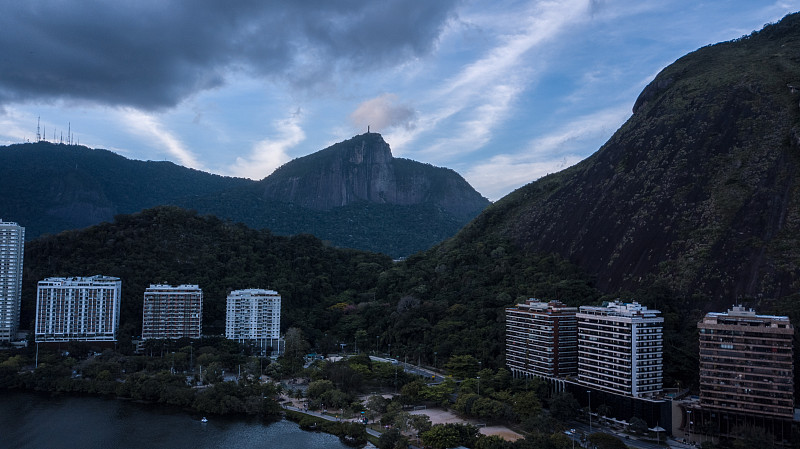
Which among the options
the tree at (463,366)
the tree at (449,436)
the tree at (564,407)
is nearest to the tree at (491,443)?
the tree at (449,436)

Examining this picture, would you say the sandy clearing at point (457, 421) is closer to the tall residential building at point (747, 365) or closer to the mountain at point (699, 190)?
the tall residential building at point (747, 365)

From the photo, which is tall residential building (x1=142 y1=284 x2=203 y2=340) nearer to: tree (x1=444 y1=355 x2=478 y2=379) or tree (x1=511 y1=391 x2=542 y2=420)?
tree (x1=444 y1=355 x2=478 y2=379)

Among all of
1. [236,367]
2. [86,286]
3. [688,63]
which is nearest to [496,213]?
[688,63]

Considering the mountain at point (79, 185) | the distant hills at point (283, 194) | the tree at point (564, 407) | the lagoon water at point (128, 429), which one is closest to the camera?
the lagoon water at point (128, 429)

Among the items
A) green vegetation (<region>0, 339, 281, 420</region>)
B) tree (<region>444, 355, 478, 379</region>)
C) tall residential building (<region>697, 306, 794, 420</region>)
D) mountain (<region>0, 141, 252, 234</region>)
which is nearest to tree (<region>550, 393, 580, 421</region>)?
tall residential building (<region>697, 306, 794, 420</region>)

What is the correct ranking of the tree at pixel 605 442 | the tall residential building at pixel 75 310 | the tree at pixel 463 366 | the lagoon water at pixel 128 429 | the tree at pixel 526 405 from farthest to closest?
the tall residential building at pixel 75 310, the tree at pixel 463 366, the tree at pixel 526 405, the lagoon water at pixel 128 429, the tree at pixel 605 442

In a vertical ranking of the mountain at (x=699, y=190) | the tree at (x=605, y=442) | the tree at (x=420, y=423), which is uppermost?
the mountain at (x=699, y=190)

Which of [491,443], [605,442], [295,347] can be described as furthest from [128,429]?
[605,442]
